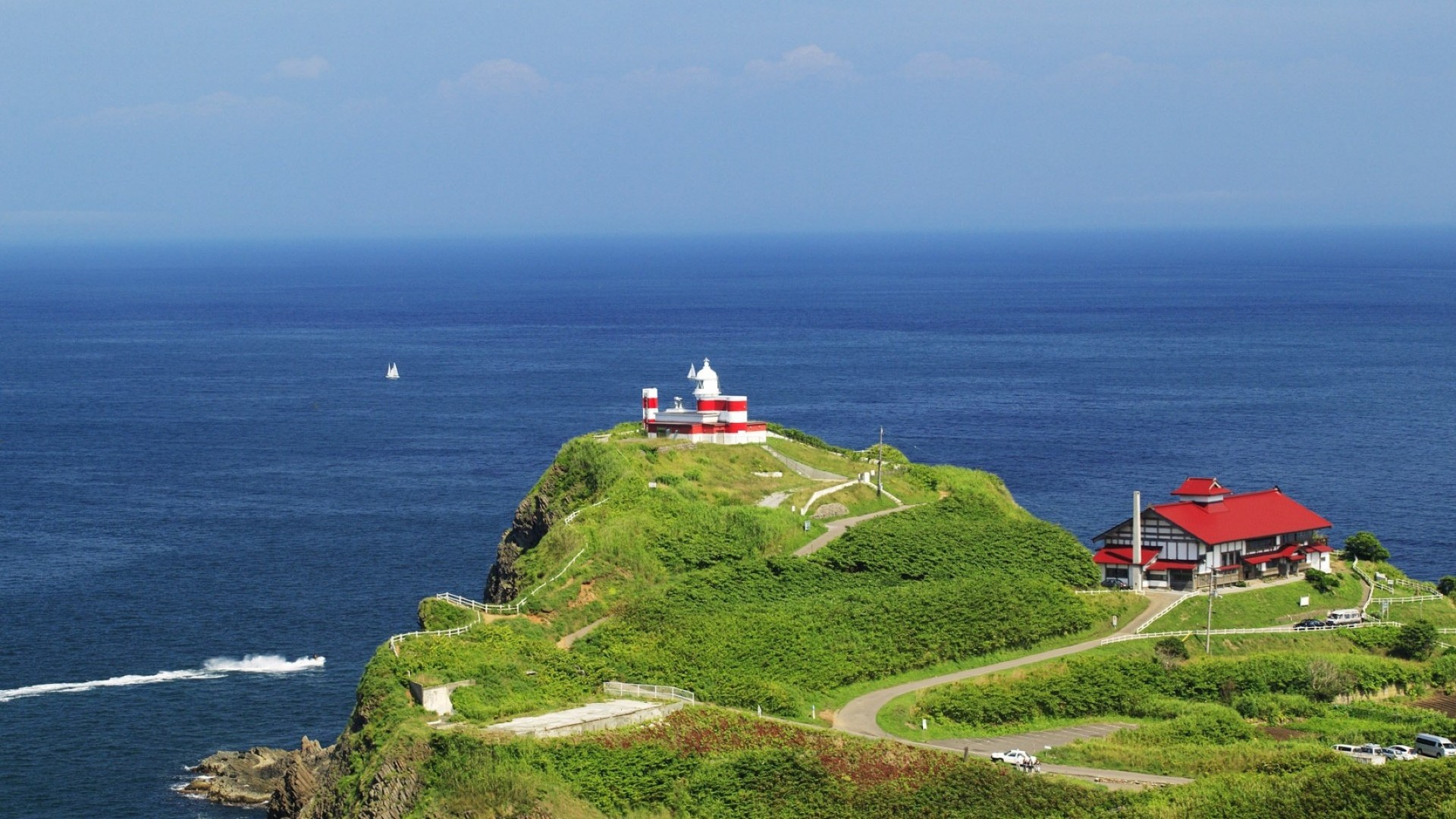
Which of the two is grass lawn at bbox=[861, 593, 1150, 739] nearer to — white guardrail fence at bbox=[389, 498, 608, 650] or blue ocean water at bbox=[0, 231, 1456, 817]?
white guardrail fence at bbox=[389, 498, 608, 650]

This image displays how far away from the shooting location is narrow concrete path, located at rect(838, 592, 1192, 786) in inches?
2158

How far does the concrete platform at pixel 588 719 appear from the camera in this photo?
180ft

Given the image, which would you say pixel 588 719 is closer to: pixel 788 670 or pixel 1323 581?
pixel 788 670

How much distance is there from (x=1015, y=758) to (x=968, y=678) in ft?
34.5

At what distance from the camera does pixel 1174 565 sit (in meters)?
78.5

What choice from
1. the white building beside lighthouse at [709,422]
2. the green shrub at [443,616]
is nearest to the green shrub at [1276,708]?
the green shrub at [443,616]

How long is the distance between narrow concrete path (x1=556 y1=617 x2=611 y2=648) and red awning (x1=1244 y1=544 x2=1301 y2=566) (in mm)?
29739

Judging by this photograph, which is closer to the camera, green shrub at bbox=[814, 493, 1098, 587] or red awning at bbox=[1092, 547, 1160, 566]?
green shrub at bbox=[814, 493, 1098, 587]

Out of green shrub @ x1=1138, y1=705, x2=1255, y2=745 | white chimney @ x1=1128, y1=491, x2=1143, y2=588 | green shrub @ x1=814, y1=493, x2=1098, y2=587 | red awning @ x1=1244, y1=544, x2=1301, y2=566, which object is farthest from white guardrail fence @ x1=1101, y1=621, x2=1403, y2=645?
green shrub @ x1=1138, y1=705, x2=1255, y2=745

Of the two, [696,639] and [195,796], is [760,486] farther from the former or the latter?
[195,796]

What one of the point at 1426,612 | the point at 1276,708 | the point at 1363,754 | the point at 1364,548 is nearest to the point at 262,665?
the point at 1276,708

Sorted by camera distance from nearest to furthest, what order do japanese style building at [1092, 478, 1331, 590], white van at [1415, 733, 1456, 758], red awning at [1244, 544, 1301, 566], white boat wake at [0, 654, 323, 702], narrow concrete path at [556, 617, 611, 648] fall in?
white van at [1415, 733, 1456, 758], narrow concrete path at [556, 617, 611, 648], japanese style building at [1092, 478, 1331, 590], red awning at [1244, 544, 1301, 566], white boat wake at [0, 654, 323, 702]

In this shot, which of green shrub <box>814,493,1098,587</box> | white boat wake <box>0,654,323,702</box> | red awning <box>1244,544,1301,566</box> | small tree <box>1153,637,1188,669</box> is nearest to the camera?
small tree <box>1153,637,1188,669</box>

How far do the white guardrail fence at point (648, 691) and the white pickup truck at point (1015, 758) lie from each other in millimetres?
10197
